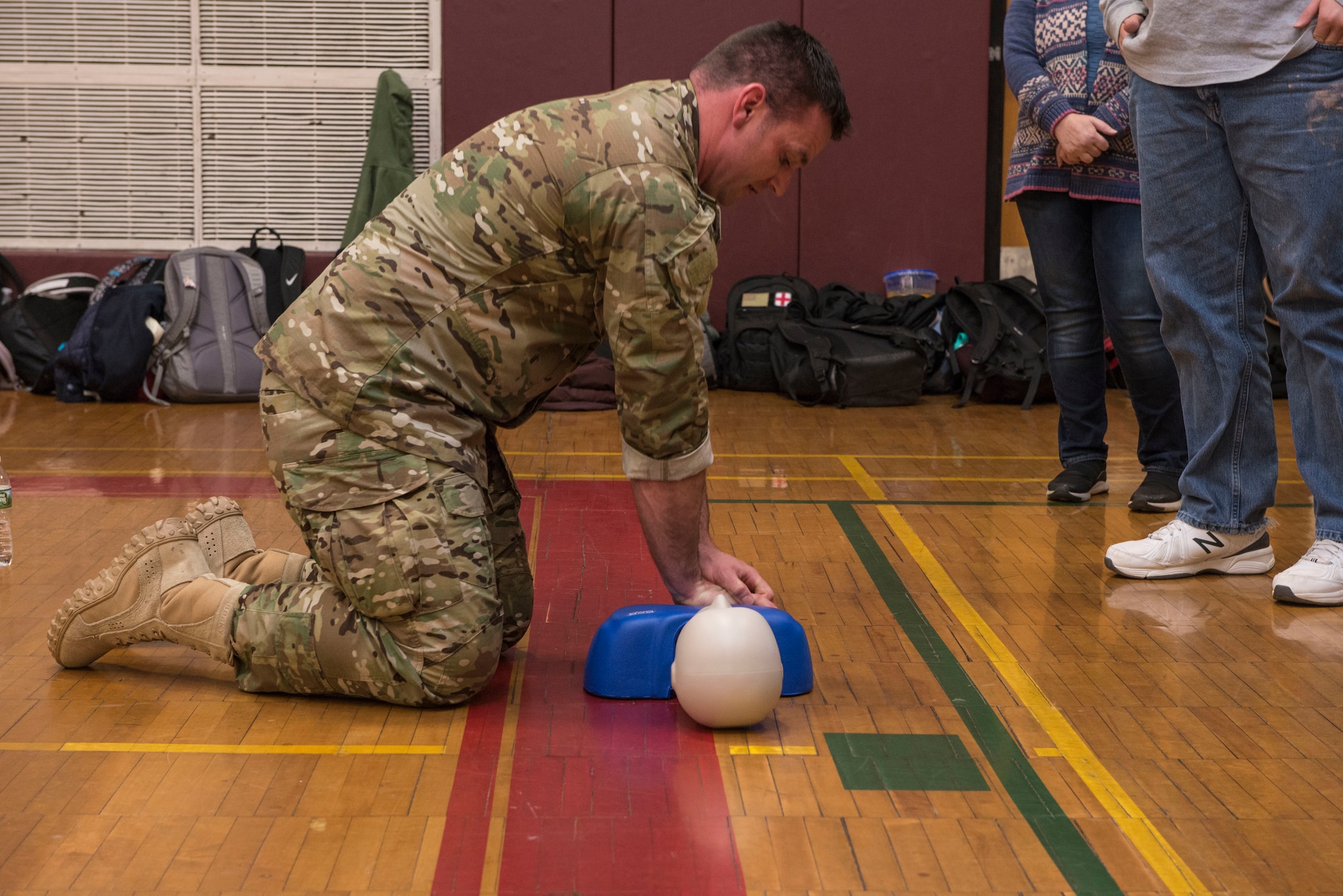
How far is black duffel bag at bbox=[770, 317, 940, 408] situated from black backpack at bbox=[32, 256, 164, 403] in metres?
3.19

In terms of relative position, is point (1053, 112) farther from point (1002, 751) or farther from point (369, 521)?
point (369, 521)

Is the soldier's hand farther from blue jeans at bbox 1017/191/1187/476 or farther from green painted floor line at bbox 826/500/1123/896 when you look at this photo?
blue jeans at bbox 1017/191/1187/476

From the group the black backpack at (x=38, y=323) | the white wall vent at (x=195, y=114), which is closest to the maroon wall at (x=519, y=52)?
the white wall vent at (x=195, y=114)

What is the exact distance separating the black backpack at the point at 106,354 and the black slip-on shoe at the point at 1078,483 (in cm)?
446

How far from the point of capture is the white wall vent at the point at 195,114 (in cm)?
755

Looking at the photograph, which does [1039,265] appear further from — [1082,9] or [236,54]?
[236,54]

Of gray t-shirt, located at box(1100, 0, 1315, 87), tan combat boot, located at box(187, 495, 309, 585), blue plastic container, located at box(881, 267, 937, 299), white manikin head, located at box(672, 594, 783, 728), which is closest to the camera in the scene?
white manikin head, located at box(672, 594, 783, 728)

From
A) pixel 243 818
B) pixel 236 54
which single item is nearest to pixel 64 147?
pixel 236 54

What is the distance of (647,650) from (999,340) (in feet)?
15.0

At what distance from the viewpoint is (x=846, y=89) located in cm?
768

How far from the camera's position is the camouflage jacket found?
2256 mm

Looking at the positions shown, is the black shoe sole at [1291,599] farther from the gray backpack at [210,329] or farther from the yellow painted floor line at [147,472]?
the gray backpack at [210,329]

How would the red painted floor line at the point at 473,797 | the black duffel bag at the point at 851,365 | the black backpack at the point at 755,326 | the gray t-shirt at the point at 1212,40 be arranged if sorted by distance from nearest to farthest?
the red painted floor line at the point at 473,797 → the gray t-shirt at the point at 1212,40 → the black duffel bag at the point at 851,365 → the black backpack at the point at 755,326

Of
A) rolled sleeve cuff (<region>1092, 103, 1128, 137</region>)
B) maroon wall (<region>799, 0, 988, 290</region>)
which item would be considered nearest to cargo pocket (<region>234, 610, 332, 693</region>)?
rolled sleeve cuff (<region>1092, 103, 1128, 137</region>)
